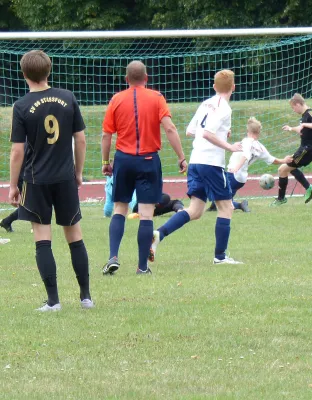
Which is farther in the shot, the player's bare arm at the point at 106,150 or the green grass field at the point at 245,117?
the green grass field at the point at 245,117

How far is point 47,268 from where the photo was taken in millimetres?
7246

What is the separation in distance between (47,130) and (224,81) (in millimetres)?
2883

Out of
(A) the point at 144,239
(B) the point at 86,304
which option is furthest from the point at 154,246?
(B) the point at 86,304

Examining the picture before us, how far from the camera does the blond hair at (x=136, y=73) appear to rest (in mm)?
8914

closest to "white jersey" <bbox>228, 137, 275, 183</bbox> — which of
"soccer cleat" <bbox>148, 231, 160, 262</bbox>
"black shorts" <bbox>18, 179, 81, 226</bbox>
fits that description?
"soccer cleat" <bbox>148, 231, 160, 262</bbox>

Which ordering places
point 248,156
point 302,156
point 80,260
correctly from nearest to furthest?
point 80,260
point 248,156
point 302,156

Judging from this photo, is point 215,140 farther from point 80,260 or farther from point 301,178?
A: point 301,178

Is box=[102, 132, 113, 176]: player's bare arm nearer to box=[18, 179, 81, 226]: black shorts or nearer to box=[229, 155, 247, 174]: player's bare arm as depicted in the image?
box=[18, 179, 81, 226]: black shorts

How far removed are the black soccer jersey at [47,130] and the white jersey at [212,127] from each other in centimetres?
244

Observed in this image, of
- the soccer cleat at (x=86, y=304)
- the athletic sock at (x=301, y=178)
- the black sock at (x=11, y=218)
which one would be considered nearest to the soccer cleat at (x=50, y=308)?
the soccer cleat at (x=86, y=304)

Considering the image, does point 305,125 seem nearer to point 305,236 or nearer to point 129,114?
point 305,236

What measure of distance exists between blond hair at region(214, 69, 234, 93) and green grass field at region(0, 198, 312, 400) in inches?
65.4

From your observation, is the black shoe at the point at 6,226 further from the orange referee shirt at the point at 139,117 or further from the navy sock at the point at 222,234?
the orange referee shirt at the point at 139,117

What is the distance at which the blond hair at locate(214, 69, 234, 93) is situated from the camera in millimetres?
9445
